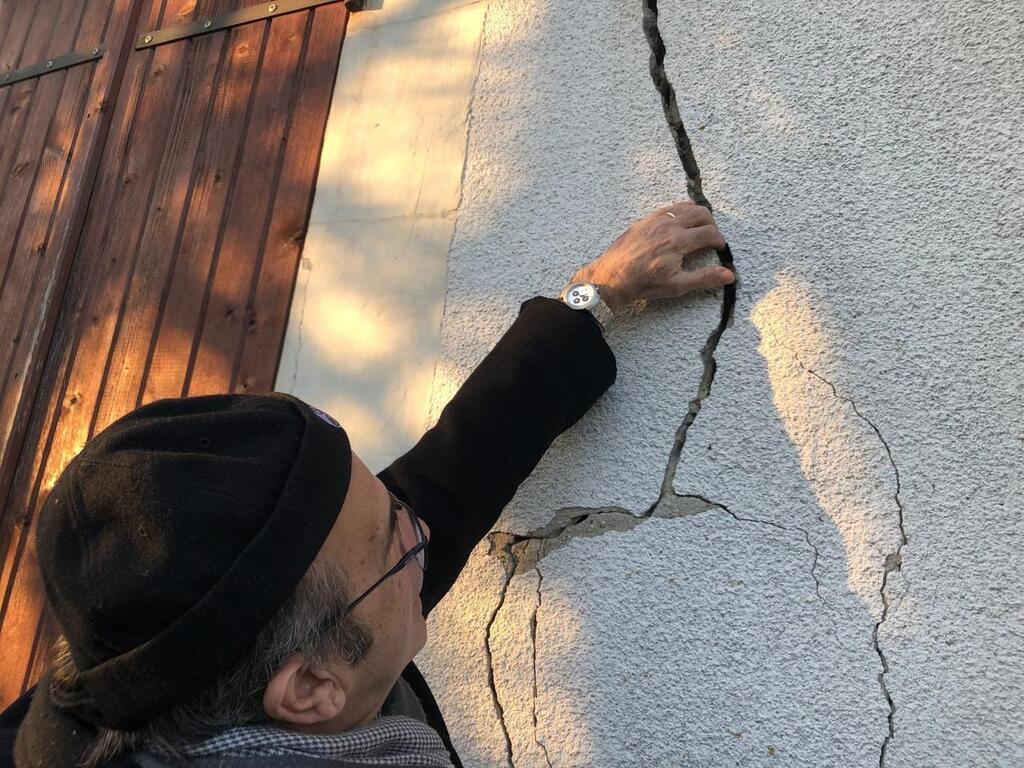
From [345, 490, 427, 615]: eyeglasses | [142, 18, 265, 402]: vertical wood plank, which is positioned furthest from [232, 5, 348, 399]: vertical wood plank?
[345, 490, 427, 615]: eyeglasses

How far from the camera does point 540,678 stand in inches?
54.7

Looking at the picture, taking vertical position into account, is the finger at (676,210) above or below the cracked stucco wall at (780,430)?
above

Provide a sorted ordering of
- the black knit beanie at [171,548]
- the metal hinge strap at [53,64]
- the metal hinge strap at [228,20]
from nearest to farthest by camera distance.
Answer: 1. the black knit beanie at [171,548]
2. the metal hinge strap at [228,20]
3. the metal hinge strap at [53,64]

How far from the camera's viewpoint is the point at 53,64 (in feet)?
8.86

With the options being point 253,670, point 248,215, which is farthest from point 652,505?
point 248,215

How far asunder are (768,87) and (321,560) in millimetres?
1110

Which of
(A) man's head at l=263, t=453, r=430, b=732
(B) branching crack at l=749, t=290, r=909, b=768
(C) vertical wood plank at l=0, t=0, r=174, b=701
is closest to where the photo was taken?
(A) man's head at l=263, t=453, r=430, b=732

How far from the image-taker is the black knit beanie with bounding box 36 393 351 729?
2.79 ft

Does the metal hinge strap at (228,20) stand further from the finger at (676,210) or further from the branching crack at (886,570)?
the branching crack at (886,570)

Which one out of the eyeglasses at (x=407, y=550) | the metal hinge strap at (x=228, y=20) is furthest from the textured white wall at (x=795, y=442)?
the metal hinge strap at (x=228, y=20)

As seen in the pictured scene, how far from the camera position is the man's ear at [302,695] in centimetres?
92

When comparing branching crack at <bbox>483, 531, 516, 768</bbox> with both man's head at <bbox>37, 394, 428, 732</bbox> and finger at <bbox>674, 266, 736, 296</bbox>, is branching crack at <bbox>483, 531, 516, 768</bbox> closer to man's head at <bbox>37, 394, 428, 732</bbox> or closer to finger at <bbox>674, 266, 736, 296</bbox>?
man's head at <bbox>37, 394, 428, 732</bbox>

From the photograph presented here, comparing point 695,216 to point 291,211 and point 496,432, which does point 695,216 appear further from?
point 291,211

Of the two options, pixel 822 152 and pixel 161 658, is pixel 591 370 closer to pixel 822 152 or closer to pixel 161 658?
pixel 822 152
